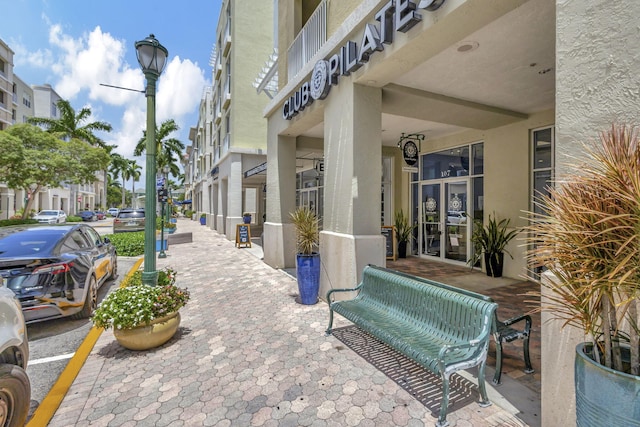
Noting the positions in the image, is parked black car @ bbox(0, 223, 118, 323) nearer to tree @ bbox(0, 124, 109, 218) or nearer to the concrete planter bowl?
the concrete planter bowl

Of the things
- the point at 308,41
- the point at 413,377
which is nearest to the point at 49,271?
the point at 413,377

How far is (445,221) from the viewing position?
370 inches

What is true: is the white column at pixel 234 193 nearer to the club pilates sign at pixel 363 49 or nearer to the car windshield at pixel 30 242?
the club pilates sign at pixel 363 49

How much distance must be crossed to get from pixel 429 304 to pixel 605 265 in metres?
1.94

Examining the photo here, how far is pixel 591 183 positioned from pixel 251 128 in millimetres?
16565

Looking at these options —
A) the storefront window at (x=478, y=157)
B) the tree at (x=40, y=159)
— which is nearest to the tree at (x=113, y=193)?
the tree at (x=40, y=159)

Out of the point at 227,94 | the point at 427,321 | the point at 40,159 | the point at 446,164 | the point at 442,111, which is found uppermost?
the point at 227,94

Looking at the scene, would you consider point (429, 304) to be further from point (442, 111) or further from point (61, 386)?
point (442, 111)

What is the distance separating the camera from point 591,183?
1.78 m

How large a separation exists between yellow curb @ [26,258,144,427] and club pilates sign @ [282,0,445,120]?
5.30m

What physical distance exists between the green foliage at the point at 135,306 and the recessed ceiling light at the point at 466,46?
5.08 metres

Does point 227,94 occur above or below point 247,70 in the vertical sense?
below

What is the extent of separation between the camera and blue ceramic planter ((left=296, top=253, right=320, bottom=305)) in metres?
5.66

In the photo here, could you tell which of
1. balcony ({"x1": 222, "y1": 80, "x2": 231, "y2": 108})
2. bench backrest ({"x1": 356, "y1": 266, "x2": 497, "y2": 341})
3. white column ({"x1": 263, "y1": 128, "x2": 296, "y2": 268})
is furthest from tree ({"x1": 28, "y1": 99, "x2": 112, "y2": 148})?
bench backrest ({"x1": 356, "y1": 266, "x2": 497, "y2": 341})
